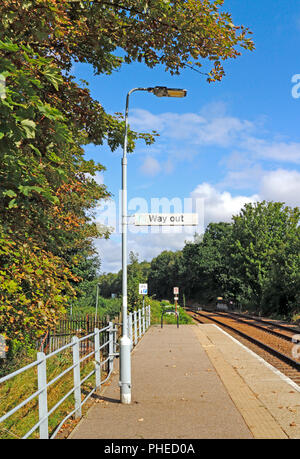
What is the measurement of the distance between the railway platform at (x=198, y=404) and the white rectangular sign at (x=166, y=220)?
329 cm

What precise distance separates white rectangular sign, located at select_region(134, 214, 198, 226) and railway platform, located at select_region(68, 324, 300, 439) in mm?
3285

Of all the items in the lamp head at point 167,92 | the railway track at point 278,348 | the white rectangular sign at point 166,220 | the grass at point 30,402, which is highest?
the lamp head at point 167,92

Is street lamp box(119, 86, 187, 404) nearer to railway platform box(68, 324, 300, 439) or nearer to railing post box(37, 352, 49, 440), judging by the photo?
railway platform box(68, 324, 300, 439)

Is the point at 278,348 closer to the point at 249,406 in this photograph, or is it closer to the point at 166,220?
the point at 249,406

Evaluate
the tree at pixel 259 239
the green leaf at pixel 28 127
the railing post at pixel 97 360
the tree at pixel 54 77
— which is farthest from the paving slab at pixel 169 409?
the tree at pixel 259 239

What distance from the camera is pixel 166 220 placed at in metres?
7.84

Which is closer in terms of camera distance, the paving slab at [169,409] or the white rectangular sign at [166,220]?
the paving slab at [169,409]

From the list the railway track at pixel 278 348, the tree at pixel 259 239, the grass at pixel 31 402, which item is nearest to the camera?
the grass at pixel 31 402

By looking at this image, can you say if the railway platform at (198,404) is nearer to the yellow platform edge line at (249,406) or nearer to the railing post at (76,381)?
the yellow platform edge line at (249,406)

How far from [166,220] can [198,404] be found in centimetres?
340

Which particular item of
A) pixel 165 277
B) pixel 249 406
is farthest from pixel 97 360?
pixel 165 277

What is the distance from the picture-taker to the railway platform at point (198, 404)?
5.70 metres
